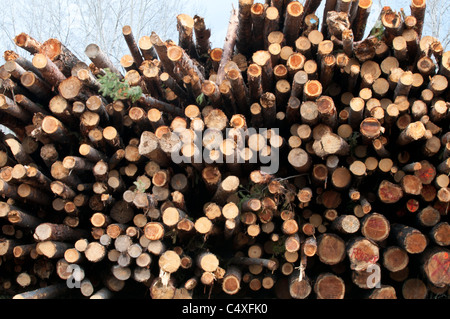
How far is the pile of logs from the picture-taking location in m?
3.08

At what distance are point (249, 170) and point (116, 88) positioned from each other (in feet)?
4.73

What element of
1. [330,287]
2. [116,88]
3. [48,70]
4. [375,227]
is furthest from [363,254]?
[48,70]

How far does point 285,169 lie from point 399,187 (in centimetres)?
99

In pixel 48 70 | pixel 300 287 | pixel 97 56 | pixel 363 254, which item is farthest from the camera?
pixel 97 56

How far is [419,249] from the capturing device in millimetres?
2928

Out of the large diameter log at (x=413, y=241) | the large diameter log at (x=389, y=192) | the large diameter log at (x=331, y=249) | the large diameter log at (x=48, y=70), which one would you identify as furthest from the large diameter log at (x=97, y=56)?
the large diameter log at (x=413, y=241)

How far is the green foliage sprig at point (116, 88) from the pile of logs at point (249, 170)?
87 millimetres

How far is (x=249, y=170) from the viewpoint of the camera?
3527 mm

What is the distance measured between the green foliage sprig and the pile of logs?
9 centimetres

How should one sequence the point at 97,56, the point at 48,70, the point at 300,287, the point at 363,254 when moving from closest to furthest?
the point at 363,254
the point at 300,287
the point at 48,70
the point at 97,56

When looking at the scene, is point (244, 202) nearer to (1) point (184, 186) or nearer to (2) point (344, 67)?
(1) point (184, 186)

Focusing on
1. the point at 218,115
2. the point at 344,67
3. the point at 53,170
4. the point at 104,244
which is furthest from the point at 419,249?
the point at 53,170

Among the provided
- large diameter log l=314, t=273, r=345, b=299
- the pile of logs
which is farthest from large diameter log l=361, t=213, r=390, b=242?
large diameter log l=314, t=273, r=345, b=299

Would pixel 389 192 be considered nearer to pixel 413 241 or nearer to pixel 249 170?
pixel 413 241
